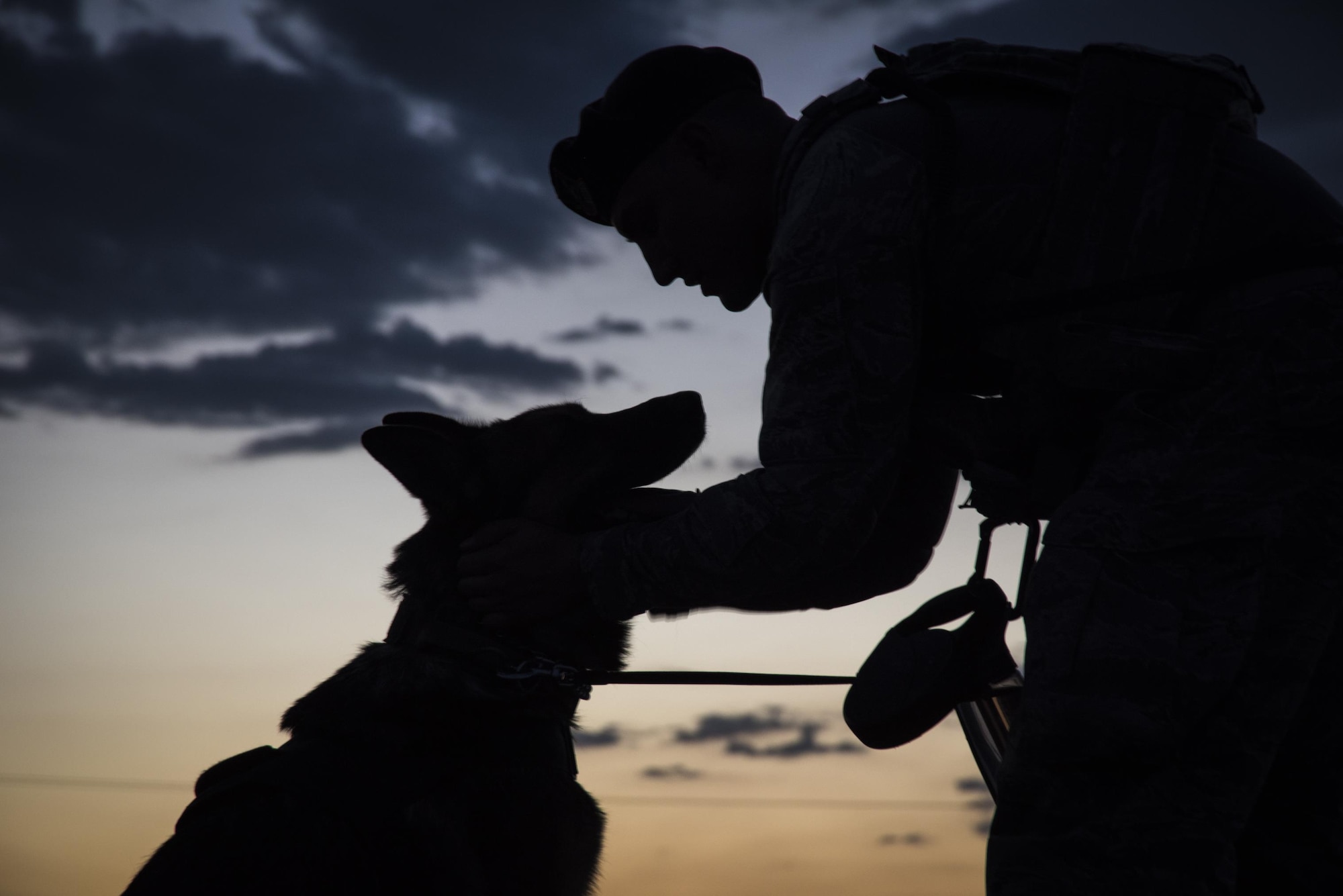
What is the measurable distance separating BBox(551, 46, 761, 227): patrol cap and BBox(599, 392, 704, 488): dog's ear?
94 cm

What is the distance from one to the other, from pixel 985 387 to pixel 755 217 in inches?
35.4

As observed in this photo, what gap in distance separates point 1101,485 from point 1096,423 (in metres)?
0.25

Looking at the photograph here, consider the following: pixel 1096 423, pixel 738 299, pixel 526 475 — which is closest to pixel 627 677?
pixel 526 475

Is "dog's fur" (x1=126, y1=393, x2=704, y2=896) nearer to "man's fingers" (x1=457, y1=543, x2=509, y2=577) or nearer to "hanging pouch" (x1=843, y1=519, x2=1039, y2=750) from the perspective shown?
"man's fingers" (x1=457, y1=543, x2=509, y2=577)

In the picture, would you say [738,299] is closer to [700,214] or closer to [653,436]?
[700,214]

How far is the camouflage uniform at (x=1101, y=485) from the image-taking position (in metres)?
1.82

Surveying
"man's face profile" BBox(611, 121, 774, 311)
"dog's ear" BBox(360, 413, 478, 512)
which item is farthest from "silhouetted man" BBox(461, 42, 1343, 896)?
"dog's ear" BBox(360, 413, 478, 512)

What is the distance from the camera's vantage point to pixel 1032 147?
7.14 feet

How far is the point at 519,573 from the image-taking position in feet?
9.35

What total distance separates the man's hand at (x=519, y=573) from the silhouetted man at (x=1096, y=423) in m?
0.23

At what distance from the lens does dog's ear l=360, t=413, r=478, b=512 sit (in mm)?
3197

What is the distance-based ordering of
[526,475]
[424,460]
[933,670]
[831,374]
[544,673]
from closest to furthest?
[831,374]
[933,670]
[544,673]
[424,460]
[526,475]

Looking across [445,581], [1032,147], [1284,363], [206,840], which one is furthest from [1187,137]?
[206,840]

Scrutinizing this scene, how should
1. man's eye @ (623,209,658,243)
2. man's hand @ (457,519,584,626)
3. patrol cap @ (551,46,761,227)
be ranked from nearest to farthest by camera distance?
man's hand @ (457,519,584,626)
patrol cap @ (551,46,761,227)
man's eye @ (623,209,658,243)
